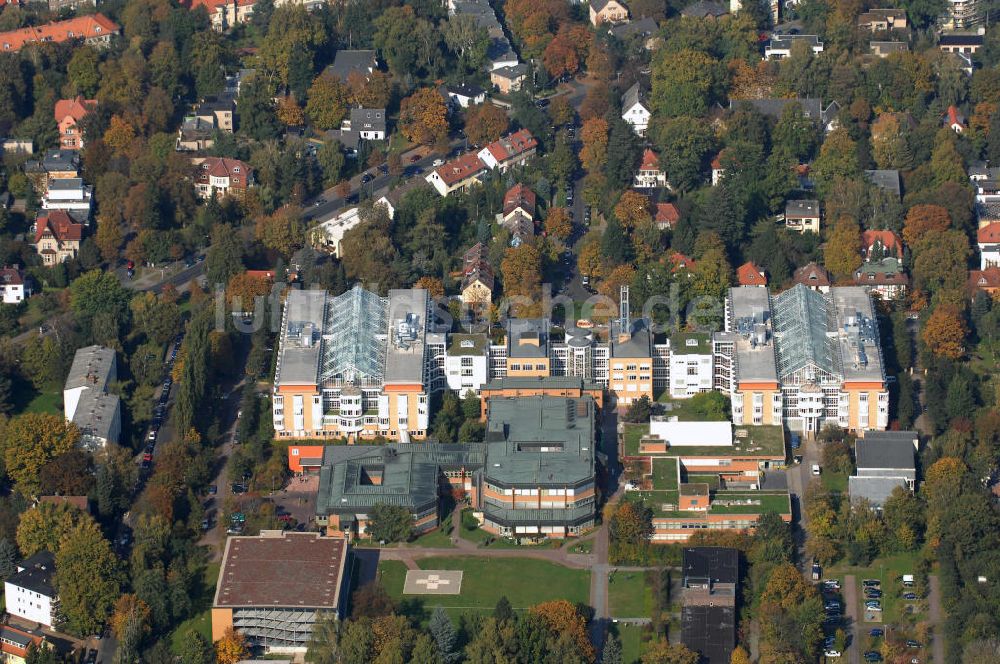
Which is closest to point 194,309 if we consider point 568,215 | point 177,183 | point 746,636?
point 177,183

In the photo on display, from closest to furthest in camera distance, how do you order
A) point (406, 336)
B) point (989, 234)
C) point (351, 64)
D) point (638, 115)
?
point (406, 336) → point (989, 234) → point (638, 115) → point (351, 64)

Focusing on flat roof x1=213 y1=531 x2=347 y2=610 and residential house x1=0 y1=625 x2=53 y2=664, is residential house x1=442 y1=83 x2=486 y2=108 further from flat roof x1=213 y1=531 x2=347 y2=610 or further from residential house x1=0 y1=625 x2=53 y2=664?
residential house x1=0 y1=625 x2=53 y2=664

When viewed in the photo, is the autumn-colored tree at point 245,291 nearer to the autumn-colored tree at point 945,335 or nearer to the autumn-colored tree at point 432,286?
the autumn-colored tree at point 432,286

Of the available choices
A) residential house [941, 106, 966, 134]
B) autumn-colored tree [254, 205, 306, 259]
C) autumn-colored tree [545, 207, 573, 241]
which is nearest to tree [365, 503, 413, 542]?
autumn-colored tree [254, 205, 306, 259]

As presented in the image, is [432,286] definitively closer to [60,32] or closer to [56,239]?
[56,239]

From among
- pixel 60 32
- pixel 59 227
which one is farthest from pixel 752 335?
pixel 60 32
